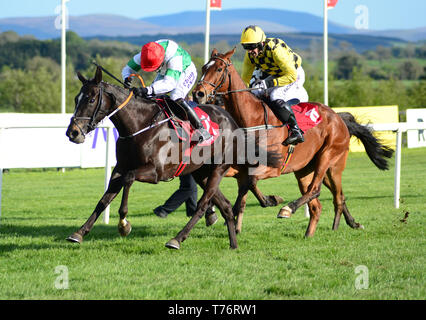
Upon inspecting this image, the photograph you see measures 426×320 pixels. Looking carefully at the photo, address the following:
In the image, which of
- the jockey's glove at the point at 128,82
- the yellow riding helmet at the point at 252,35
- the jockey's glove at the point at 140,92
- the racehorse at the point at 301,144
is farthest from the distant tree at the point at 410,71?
the jockey's glove at the point at 140,92

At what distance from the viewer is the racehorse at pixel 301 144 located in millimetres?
6082

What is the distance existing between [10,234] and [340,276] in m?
3.66

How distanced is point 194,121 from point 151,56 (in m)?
0.68

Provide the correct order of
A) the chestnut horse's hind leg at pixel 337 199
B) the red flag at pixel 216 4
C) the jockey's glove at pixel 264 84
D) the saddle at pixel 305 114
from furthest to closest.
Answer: the red flag at pixel 216 4 < the chestnut horse's hind leg at pixel 337 199 < the saddle at pixel 305 114 < the jockey's glove at pixel 264 84

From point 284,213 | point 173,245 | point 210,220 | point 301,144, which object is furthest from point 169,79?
point 210,220

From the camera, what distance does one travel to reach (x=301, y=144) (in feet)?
22.2

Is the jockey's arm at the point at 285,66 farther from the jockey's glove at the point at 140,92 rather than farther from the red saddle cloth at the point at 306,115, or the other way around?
the jockey's glove at the point at 140,92

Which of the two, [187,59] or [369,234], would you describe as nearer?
[187,59]

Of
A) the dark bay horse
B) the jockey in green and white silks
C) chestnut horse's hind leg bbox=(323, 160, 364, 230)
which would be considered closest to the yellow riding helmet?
the jockey in green and white silks

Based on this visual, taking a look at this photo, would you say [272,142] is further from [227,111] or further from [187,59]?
[187,59]

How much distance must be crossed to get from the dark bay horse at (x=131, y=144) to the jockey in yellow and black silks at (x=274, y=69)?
0.96 metres

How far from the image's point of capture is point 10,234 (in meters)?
6.62

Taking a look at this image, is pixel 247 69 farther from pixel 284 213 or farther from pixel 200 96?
pixel 284 213
